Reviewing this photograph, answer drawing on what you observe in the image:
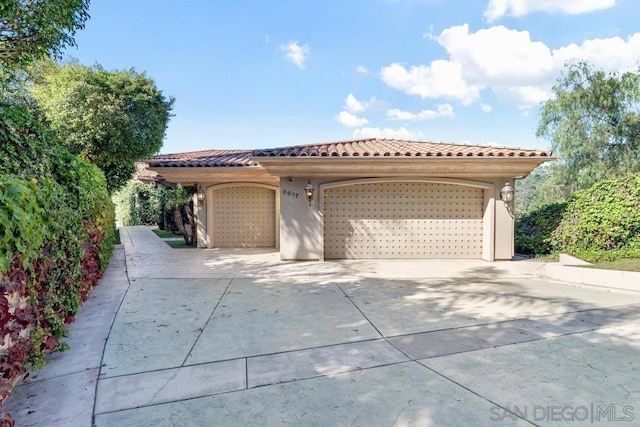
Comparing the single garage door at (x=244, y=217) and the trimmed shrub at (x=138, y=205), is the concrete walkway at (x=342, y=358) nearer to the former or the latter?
the single garage door at (x=244, y=217)

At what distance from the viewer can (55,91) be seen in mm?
15141

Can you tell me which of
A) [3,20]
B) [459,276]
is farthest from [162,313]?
[3,20]

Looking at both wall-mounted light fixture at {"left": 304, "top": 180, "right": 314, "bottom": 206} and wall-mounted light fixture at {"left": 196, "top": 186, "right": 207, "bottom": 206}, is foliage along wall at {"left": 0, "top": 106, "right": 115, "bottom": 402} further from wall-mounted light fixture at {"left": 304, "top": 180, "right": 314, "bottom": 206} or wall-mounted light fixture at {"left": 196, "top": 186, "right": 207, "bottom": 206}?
wall-mounted light fixture at {"left": 196, "top": 186, "right": 207, "bottom": 206}

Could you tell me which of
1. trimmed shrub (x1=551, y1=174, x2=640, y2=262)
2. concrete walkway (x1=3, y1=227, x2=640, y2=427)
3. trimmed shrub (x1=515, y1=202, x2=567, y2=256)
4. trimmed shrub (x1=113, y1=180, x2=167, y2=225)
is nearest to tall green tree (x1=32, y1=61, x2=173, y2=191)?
trimmed shrub (x1=113, y1=180, x2=167, y2=225)

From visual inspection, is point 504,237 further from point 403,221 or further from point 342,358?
point 342,358

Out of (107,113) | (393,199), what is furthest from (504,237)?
(107,113)

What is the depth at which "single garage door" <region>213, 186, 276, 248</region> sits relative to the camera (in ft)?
44.5

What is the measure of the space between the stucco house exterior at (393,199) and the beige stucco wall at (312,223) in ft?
0.11

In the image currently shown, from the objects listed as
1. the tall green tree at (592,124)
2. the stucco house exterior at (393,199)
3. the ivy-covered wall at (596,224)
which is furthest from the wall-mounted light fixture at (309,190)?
the tall green tree at (592,124)

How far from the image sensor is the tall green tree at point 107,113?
14.4 metres

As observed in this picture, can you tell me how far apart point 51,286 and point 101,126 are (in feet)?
43.0

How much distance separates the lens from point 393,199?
11188mm

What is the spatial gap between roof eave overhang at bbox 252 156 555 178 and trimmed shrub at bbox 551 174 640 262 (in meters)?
2.37

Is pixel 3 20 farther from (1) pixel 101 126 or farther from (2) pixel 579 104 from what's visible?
(2) pixel 579 104
